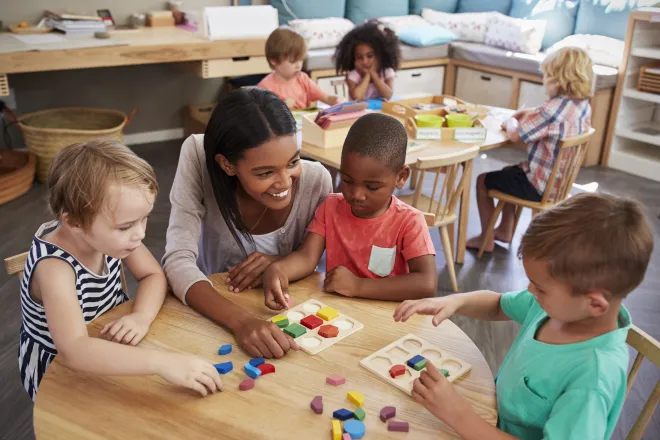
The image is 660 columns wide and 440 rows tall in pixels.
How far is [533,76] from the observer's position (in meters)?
5.09

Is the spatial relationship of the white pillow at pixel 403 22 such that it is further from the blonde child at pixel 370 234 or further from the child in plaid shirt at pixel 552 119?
the blonde child at pixel 370 234

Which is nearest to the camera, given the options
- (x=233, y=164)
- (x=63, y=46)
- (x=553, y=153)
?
(x=233, y=164)

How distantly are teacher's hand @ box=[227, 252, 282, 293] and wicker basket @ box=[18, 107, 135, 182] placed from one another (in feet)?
8.90

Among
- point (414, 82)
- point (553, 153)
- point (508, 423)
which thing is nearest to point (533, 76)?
point (414, 82)

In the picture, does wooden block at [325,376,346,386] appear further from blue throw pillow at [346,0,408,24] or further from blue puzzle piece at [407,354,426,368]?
blue throw pillow at [346,0,408,24]

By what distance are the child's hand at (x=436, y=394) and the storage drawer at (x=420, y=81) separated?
4.60 meters

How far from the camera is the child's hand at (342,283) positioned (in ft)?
4.80

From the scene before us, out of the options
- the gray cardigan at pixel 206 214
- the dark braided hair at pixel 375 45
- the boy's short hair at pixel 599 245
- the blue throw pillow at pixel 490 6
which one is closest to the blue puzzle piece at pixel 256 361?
the gray cardigan at pixel 206 214

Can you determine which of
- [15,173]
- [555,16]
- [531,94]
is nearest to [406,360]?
[15,173]

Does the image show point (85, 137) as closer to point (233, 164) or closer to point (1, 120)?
point (1, 120)

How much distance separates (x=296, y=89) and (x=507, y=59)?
246 centimetres

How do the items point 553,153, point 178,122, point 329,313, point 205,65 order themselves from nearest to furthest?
point 329,313 < point 553,153 < point 205,65 < point 178,122

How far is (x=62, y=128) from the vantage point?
14.0ft

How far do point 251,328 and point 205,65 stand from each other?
10.9 ft
